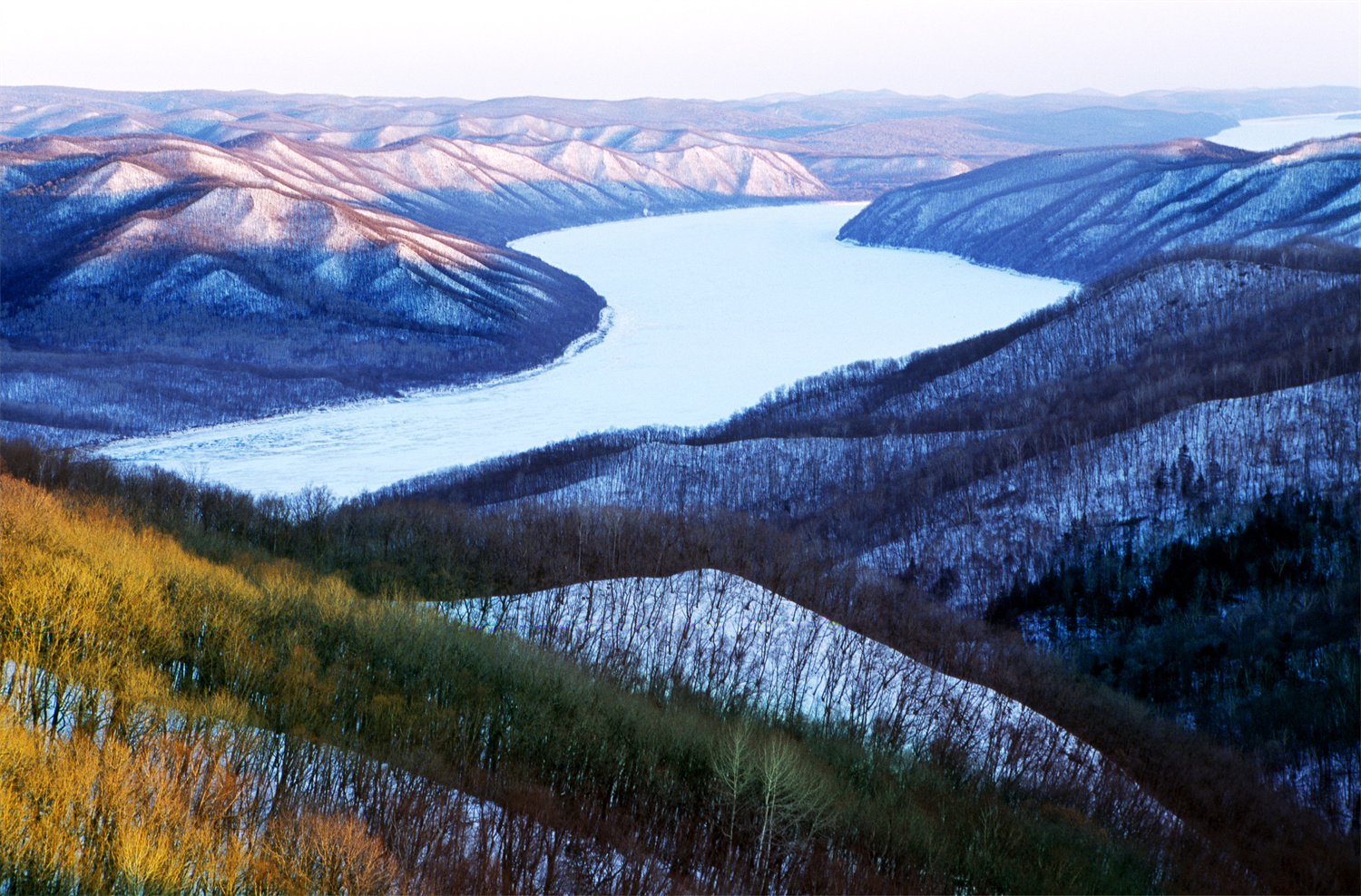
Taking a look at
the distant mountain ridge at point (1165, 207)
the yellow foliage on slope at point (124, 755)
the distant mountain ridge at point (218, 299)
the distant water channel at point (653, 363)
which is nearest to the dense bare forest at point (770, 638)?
the yellow foliage on slope at point (124, 755)

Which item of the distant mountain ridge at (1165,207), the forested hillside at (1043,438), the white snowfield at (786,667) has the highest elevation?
the distant mountain ridge at (1165,207)

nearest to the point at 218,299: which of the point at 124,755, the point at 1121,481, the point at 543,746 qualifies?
the point at 1121,481

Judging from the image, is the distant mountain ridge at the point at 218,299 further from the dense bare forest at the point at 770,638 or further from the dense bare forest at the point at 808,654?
the dense bare forest at the point at 808,654

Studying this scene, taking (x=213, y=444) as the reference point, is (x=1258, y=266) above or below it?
above

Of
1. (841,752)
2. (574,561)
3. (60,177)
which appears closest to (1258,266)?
(574,561)

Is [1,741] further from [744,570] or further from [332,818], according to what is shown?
[744,570]

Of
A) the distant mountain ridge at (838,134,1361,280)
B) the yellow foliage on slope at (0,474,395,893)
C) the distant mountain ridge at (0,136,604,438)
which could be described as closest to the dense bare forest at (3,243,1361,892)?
the yellow foliage on slope at (0,474,395,893)
